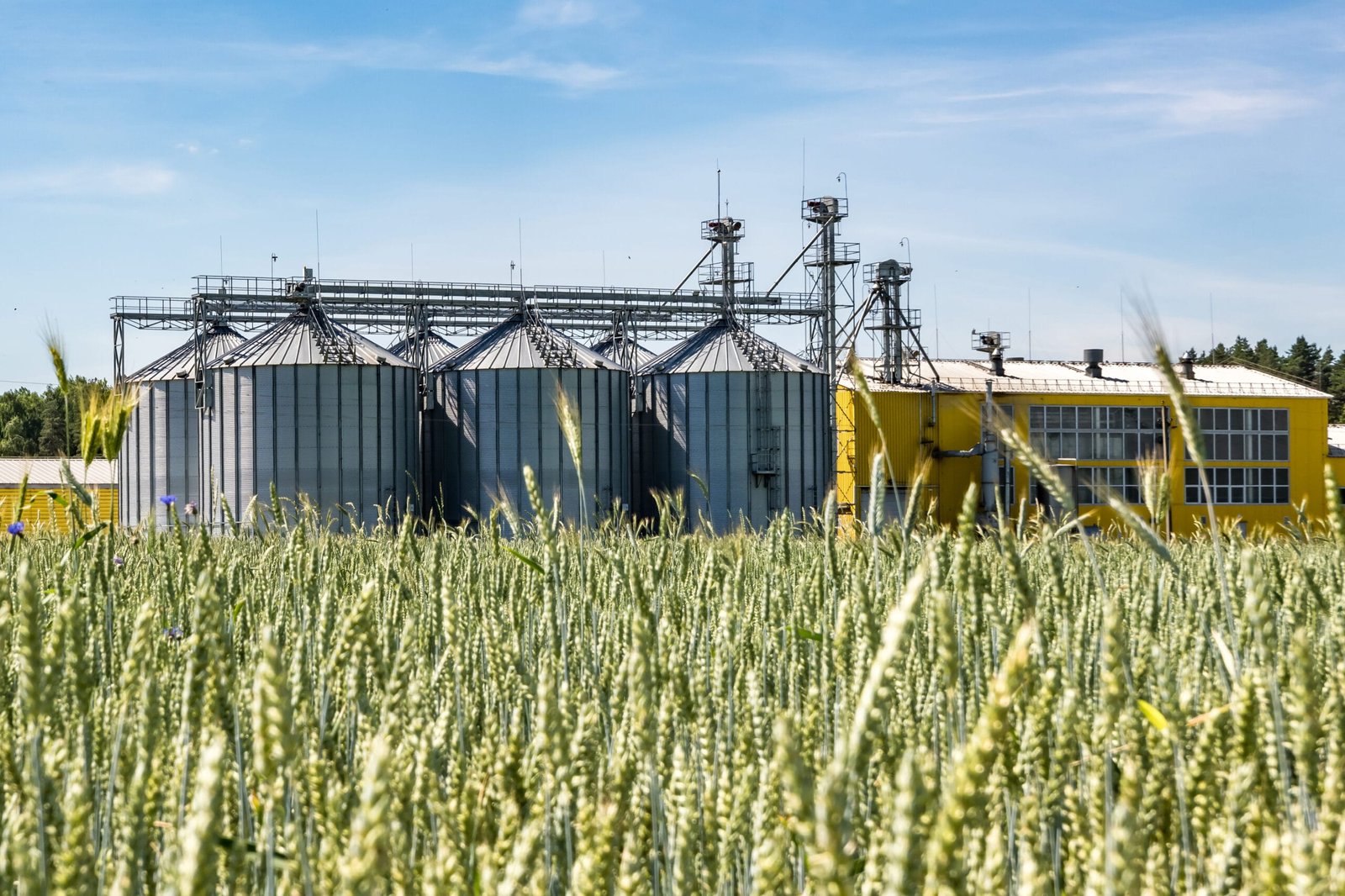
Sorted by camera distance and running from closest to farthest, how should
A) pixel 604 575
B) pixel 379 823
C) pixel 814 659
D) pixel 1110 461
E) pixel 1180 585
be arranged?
1. pixel 379 823
2. pixel 814 659
3. pixel 1180 585
4. pixel 604 575
5. pixel 1110 461

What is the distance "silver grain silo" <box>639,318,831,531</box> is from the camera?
27.6m

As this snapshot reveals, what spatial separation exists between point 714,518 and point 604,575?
2345 cm

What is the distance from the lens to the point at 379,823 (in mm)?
914

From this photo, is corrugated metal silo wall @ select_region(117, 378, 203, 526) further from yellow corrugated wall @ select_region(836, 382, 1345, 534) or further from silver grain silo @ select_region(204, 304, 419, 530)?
yellow corrugated wall @ select_region(836, 382, 1345, 534)

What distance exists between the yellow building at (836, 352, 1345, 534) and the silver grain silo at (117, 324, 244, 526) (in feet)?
53.0

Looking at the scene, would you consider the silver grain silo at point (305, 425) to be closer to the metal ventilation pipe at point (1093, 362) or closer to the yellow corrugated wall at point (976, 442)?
the yellow corrugated wall at point (976, 442)

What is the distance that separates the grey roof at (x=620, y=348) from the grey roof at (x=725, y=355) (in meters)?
0.81

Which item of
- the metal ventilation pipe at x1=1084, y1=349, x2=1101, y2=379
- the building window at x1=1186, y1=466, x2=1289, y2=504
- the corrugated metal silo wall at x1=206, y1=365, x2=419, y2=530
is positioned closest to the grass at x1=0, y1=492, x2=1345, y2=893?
the corrugated metal silo wall at x1=206, y1=365, x2=419, y2=530

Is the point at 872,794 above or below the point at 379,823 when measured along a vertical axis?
below

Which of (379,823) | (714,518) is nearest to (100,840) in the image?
(379,823)

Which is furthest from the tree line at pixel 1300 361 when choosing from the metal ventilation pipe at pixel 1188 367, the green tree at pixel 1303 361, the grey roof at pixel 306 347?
the grey roof at pixel 306 347

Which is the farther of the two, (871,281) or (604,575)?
(871,281)

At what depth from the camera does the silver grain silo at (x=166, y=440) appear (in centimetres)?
2608

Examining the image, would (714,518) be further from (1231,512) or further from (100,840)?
(100,840)
